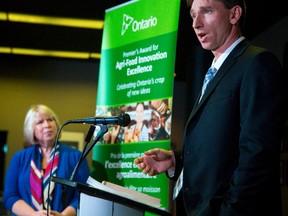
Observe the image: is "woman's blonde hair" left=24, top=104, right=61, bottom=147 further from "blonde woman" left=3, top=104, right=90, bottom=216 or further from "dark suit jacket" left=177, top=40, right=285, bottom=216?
"dark suit jacket" left=177, top=40, right=285, bottom=216

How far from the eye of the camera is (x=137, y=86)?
3.30m

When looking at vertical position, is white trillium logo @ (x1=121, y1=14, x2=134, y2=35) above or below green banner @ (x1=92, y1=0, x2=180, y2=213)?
above

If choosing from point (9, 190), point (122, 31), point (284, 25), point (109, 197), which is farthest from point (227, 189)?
point (284, 25)

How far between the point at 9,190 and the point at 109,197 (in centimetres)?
224

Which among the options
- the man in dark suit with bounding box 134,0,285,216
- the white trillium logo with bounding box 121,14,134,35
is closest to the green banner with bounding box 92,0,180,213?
the white trillium logo with bounding box 121,14,134,35

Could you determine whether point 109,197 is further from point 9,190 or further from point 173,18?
point 9,190

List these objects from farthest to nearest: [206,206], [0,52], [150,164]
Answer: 1. [0,52]
2. [150,164]
3. [206,206]

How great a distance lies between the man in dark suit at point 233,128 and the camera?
1.45m

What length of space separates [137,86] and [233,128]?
1760 mm

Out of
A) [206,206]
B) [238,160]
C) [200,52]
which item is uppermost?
[200,52]

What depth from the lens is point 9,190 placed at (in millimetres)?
3545

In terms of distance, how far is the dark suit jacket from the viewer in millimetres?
1445

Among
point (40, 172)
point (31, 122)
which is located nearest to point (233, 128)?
point (40, 172)

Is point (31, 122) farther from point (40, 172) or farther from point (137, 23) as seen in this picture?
point (137, 23)
